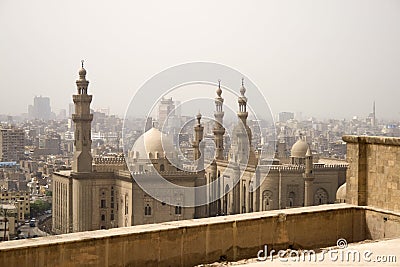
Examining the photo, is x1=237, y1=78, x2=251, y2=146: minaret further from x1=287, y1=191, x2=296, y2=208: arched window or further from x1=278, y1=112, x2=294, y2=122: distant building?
x1=287, y1=191, x2=296, y2=208: arched window

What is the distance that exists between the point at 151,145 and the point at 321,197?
5.76 meters

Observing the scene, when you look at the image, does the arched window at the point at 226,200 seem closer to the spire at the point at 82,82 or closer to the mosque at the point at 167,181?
the mosque at the point at 167,181

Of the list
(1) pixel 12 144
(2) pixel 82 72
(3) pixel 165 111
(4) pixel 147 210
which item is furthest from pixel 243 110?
(1) pixel 12 144

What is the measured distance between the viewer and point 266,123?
23766mm

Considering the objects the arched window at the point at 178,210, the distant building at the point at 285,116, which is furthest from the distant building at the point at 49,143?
the distant building at the point at 285,116

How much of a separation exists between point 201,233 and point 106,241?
1.90ft

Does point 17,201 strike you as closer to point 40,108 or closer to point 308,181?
point 40,108

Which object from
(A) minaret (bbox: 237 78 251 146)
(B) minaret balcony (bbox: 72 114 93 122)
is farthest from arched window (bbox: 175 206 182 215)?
(B) minaret balcony (bbox: 72 114 93 122)

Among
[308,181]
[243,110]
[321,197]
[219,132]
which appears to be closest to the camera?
[308,181]

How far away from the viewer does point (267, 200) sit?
2034 centimetres

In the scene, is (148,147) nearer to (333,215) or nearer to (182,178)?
(182,178)

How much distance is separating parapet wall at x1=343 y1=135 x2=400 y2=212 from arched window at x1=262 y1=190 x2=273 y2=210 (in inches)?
622

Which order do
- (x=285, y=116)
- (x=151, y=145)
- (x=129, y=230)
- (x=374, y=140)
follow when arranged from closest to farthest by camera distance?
(x=129, y=230) → (x=374, y=140) → (x=151, y=145) → (x=285, y=116)

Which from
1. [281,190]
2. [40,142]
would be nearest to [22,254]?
[281,190]
